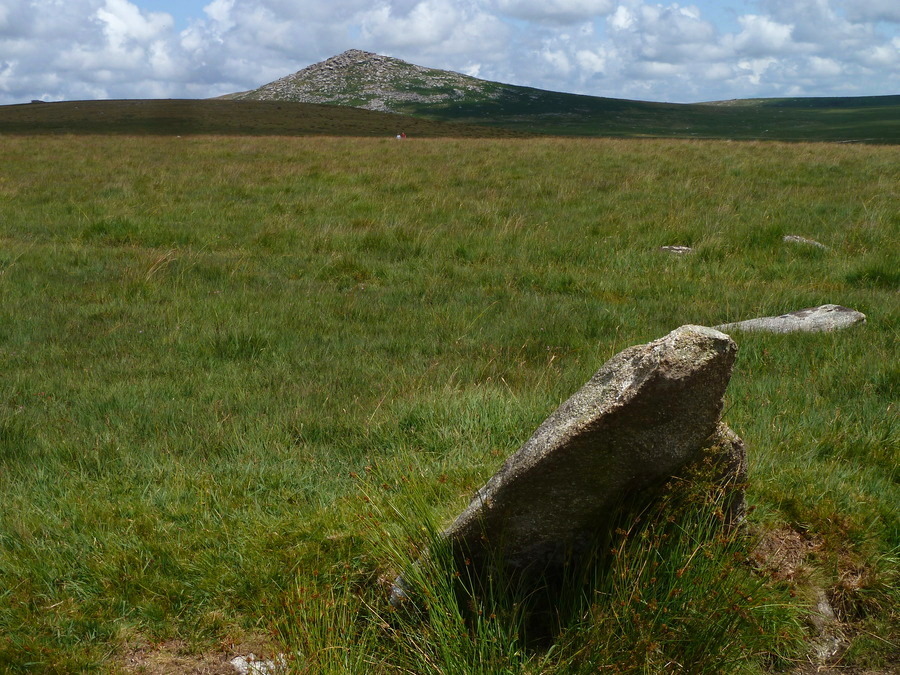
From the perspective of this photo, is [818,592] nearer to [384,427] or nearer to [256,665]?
[256,665]

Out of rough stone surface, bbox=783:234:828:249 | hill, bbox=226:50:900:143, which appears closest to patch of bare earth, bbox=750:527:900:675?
rough stone surface, bbox=783:234:828:249

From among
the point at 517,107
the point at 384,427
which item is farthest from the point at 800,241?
the point at 517,107

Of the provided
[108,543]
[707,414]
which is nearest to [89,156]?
[108,543]

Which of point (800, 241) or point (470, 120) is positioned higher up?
point (470, 120)

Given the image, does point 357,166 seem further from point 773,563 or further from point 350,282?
point 773,563

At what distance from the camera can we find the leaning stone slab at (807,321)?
6844 millimetres

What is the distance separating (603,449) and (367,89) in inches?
7421

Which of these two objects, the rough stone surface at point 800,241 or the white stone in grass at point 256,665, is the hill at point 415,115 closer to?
the rough stone surface at point 800,241

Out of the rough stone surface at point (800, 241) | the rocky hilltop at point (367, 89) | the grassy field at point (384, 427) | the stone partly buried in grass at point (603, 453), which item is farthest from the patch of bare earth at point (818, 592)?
the rocky hilltop at point (367, 89)

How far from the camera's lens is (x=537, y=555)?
3168 millimetres

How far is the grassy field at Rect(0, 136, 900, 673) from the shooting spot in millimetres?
2994

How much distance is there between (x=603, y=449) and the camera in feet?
9.23

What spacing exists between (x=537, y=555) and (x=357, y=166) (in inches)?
643

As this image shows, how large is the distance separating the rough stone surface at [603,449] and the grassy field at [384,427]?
0.19 m
